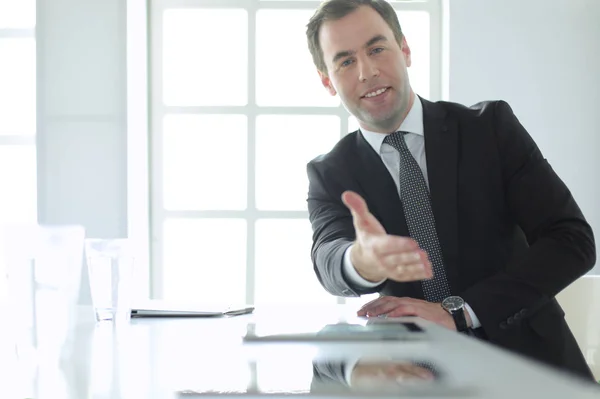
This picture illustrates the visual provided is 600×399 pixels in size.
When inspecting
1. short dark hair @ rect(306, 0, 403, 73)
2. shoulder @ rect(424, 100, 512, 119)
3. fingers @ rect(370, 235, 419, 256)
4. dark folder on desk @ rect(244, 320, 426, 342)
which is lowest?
dark folder on desk @ rect(244, 320, 426, 342)

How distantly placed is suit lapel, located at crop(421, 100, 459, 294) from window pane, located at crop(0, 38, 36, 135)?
9.38 feet

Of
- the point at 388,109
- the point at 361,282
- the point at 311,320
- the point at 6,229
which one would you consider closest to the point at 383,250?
the point at 311,320

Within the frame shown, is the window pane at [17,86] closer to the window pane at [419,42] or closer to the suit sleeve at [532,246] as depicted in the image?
the window pane at [419,42]

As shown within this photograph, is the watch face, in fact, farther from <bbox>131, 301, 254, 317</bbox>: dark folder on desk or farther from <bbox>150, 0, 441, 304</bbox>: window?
<bbox>150, 0, 441, 304</bbox>: window

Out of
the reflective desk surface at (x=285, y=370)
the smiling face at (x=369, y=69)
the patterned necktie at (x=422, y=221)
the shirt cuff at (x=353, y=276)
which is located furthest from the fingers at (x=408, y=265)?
the smiling face at (x=369, y=69)

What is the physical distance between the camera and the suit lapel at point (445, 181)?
5.70 ft

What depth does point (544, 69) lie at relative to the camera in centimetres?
397

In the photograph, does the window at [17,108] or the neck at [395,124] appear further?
the window at [17,108]

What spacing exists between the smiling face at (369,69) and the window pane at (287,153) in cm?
220

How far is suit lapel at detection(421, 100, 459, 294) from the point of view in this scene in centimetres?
174

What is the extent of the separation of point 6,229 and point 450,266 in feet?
3.58

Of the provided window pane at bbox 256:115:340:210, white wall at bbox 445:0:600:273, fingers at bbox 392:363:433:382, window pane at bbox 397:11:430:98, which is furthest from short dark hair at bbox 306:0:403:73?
window pane at bbox 397:11:430:98

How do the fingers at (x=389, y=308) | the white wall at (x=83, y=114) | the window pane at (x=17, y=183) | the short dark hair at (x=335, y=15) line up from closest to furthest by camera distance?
the fingers at (x=389, y=308)
the short dark hair at (x=335, y=15)
the white wall at (x=83, y=114)
the window pane at (x=17, y=183)

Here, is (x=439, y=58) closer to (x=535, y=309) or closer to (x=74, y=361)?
(x=535, y=309)
